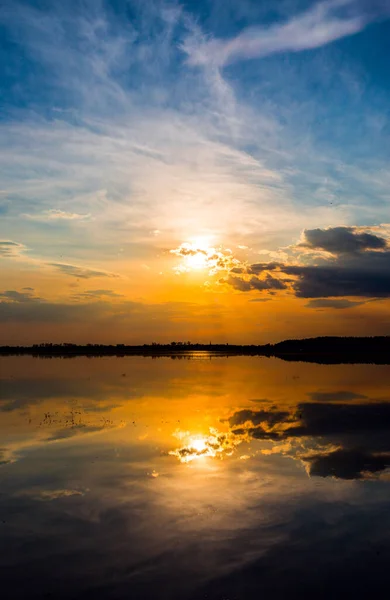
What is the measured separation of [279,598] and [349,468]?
394 inches

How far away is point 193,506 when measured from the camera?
47.6 feet

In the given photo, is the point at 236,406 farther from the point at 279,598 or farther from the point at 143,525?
the point at 279,598

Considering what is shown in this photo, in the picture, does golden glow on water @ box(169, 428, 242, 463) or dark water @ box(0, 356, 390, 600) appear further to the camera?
golden glow on water @ box(169, 428, 242, 463)

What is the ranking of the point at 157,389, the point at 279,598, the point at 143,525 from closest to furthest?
the point at 279,598, the point at 143,525, the point at 157,389

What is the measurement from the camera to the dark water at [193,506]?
10219 millimetres

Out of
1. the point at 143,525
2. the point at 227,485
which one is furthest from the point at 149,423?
the point at 143,525

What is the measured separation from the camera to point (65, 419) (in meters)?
28.9

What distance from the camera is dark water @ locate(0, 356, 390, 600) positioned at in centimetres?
1022

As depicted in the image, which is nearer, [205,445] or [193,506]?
[193,506]

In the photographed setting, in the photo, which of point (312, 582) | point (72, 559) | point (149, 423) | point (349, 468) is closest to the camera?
point (312, 582)

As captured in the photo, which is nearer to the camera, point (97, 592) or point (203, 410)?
point (97, 592)

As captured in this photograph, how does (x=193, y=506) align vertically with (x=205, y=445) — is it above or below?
below

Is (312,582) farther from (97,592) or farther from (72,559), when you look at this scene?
(72,559)

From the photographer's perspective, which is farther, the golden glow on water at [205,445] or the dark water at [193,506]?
the golden glow on water at [205,445]
